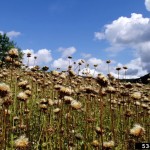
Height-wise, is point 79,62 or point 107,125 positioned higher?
point 79,62

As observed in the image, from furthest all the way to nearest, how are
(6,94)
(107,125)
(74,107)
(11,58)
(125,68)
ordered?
1. (125,68)
2. (107,125)
3. (11,58)
4. (74,107)
5. (6,94)

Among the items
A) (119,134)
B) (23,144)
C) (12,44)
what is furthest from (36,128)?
(12,44)

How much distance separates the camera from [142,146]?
6367mm

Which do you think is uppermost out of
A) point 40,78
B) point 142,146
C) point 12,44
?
point 12,44

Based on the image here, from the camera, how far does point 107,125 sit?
34.9 ft

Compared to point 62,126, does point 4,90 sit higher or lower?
higher

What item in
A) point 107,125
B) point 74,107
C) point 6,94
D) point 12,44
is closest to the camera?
point 6,94

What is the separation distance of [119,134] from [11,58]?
Result: 3626 mm

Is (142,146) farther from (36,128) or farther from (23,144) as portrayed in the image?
(36,128)

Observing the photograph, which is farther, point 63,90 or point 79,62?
point 79,62

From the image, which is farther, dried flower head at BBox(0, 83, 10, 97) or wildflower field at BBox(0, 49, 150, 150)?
wildflower field at BBox(0, 49, 150, 150)

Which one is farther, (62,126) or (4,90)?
(62,126)

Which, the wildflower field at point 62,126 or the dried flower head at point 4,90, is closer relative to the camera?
the dried flower head at point 4,90

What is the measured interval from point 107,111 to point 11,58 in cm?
505
